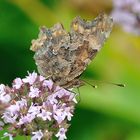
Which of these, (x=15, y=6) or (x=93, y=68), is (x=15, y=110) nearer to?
(x=93, y=68)

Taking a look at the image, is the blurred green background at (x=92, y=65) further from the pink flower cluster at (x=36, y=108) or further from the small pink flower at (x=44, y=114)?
the small pink flower at (x=44, y=114)

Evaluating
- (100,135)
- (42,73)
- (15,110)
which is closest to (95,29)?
Answer: (42,73)

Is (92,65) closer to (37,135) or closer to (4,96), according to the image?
(4,96)

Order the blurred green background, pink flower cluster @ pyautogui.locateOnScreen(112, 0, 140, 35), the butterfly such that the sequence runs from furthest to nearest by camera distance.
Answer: the blurred green background
pink flower cluster @ pyautogui.locateOnScreen(112, 0, 140, 35)
the butterfly

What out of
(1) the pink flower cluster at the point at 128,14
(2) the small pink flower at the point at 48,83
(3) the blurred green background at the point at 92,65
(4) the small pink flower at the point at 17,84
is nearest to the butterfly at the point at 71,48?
(2) the small pink flower at the point at 48,83

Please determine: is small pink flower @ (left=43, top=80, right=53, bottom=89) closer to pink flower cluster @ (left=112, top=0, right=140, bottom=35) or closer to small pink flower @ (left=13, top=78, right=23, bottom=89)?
small pink flower @ (left=13, top=78, right=23, bottom=89)

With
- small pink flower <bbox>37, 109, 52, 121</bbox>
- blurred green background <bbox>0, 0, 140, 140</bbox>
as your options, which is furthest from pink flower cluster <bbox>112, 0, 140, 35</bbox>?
small pink flower <bbox>37, 109, 52, 121</bbox>
